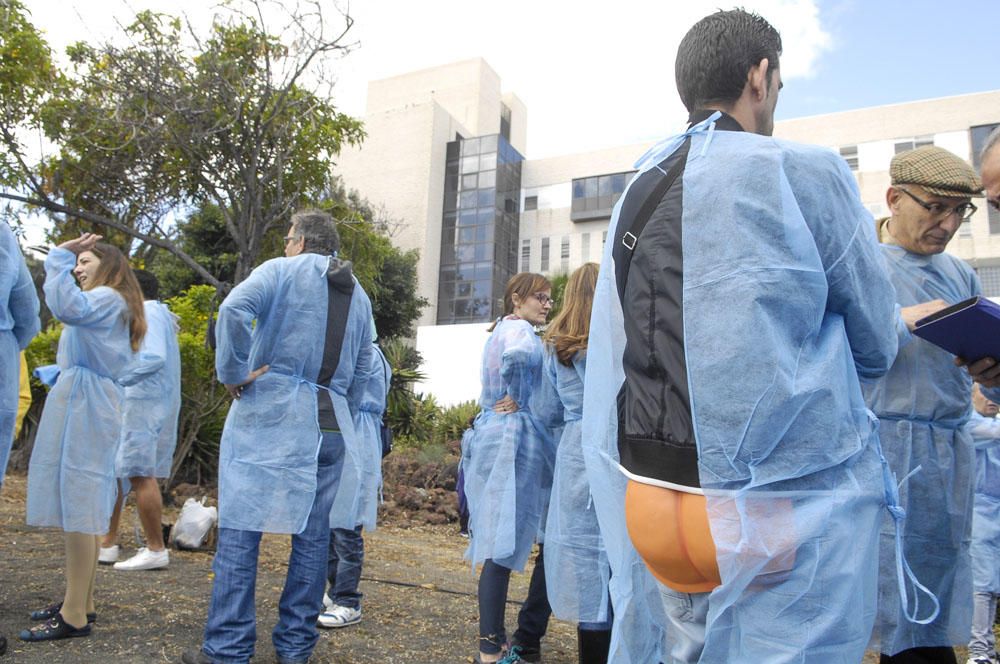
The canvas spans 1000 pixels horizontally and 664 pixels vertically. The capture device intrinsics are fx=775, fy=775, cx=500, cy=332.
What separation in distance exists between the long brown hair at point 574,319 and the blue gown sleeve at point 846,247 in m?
1.94

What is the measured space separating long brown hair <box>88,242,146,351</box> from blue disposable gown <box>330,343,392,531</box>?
1.26 m

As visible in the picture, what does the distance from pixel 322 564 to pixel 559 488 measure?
113cm

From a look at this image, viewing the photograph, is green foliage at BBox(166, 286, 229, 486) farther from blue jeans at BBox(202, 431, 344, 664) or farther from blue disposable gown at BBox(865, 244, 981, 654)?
blue disposable gown at BBox(865, 244, 981, 654)

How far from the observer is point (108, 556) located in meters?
5.39

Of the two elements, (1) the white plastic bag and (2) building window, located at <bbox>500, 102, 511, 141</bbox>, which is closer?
(1) the white plastic bag

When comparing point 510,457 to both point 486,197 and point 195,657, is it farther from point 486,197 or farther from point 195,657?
point 486,197

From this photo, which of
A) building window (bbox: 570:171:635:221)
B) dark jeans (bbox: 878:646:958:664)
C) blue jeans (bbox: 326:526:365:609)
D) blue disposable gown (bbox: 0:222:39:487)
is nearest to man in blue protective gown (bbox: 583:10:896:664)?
dark jeans (bbox: 878:646:958:664)

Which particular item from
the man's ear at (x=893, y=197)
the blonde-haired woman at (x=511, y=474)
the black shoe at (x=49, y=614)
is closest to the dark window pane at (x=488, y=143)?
the blonde-haired woman at (x=511, y=474)

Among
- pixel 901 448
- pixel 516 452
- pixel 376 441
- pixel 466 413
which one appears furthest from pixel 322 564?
pixel 466 413

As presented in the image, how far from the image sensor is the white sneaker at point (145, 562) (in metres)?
5.13

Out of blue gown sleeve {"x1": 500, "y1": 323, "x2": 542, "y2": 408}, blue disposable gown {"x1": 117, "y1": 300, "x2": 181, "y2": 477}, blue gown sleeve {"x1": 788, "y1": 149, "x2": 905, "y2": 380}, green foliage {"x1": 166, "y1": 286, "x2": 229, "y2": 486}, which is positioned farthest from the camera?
green foliage {"x1": 166, "y1": 286, "x2": 229, "y2": 486}

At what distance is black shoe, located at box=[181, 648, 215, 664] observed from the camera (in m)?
3.16

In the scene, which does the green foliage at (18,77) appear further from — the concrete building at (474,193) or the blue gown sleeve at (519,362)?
the concrete building at (474,193)

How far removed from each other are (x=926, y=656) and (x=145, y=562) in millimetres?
4648
